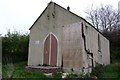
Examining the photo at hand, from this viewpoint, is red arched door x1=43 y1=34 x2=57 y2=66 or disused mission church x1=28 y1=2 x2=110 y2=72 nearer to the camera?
disused mission church x1=28 y1=2 x2=110 y2=72

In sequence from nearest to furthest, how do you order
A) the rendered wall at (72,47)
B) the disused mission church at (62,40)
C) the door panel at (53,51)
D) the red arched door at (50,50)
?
1. the rendered wall at (72,47)
2. the disused mission church at (62,40)
3. the door panel at (53,51)
4. the red arched door at (50,50)

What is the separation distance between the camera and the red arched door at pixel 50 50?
21.3 metres

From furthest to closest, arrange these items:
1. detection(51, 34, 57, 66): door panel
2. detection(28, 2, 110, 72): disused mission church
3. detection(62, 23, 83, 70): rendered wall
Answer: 1. detection(51, 34, 57, 66): door panel
2. detection(28, 2, 110, 72): disused mission church
3. detection(62, 23, 83, 70): rendered wall

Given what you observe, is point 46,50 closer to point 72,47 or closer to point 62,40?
point 62,40

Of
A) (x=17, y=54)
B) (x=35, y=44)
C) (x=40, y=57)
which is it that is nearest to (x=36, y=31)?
(x=35, y=44)

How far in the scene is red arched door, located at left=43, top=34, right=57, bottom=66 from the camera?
21.3 m

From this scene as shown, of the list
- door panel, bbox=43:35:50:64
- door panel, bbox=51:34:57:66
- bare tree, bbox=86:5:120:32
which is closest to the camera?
door panel, bbox=51:34:57:66

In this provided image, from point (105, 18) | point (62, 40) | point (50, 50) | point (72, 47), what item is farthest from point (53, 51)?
point (105, 18)

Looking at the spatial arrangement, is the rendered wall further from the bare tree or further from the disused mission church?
the bare tree

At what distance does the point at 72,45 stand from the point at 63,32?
205cm

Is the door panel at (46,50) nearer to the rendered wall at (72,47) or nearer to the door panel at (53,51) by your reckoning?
the door panel at (53,51)

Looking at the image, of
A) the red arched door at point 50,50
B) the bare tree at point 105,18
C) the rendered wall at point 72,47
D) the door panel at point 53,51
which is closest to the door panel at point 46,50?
the red arched door at point 50,50

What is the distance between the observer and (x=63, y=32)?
20438mm

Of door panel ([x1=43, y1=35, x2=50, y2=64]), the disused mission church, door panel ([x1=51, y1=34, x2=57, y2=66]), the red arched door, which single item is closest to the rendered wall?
the disused mission church
